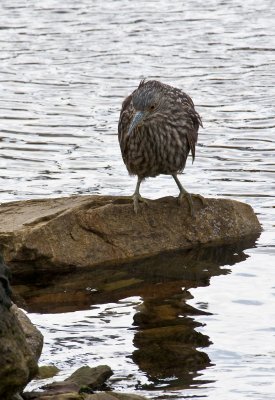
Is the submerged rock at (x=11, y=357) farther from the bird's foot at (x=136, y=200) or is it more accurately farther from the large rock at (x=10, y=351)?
the bird's foot at (x=136, y=200)

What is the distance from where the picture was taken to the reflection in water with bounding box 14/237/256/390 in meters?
7.54

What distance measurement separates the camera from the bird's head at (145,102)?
31.4 feet

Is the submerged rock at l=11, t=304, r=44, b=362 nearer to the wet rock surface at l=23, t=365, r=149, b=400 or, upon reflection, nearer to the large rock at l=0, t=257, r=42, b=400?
the wet rock surface at l=23, t=365, r=149, b=400

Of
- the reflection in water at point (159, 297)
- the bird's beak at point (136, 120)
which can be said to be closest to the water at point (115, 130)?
the reflection in water at point (159, 297)

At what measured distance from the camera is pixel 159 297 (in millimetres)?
8922

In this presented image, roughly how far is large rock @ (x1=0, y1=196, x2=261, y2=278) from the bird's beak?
63cm

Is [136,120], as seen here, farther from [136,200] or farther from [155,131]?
[136,200]

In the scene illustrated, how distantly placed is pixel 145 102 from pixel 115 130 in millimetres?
4221

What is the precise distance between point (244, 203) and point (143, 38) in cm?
847

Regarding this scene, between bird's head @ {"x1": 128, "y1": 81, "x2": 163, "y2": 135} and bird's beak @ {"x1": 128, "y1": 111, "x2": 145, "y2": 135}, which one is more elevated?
bird's head @ {"x1": 128, "y1": 81, "x2": 163, "y2": 135}

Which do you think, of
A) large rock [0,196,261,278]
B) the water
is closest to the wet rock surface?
the water

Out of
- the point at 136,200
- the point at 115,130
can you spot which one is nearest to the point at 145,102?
the point at 136,200

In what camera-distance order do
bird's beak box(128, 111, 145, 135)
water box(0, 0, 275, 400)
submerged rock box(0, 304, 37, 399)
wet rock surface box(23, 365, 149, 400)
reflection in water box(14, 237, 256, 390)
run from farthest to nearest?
1. bird's beak box(128, 111, 145, 135)
2. water box(0, 0, 275, 400)
3. reflection in water box(14, 237, 256, 390)
4. wet rock surface box(23, 365, 149, 400)
5. submerged rock box(0, 304, 37, 399)

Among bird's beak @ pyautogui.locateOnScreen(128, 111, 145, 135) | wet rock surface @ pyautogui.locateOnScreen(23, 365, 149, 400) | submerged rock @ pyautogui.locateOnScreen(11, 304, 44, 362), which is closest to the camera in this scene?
wet rock surface @ pyautogui.locateOnScreen(23, 365, 149, 400)
